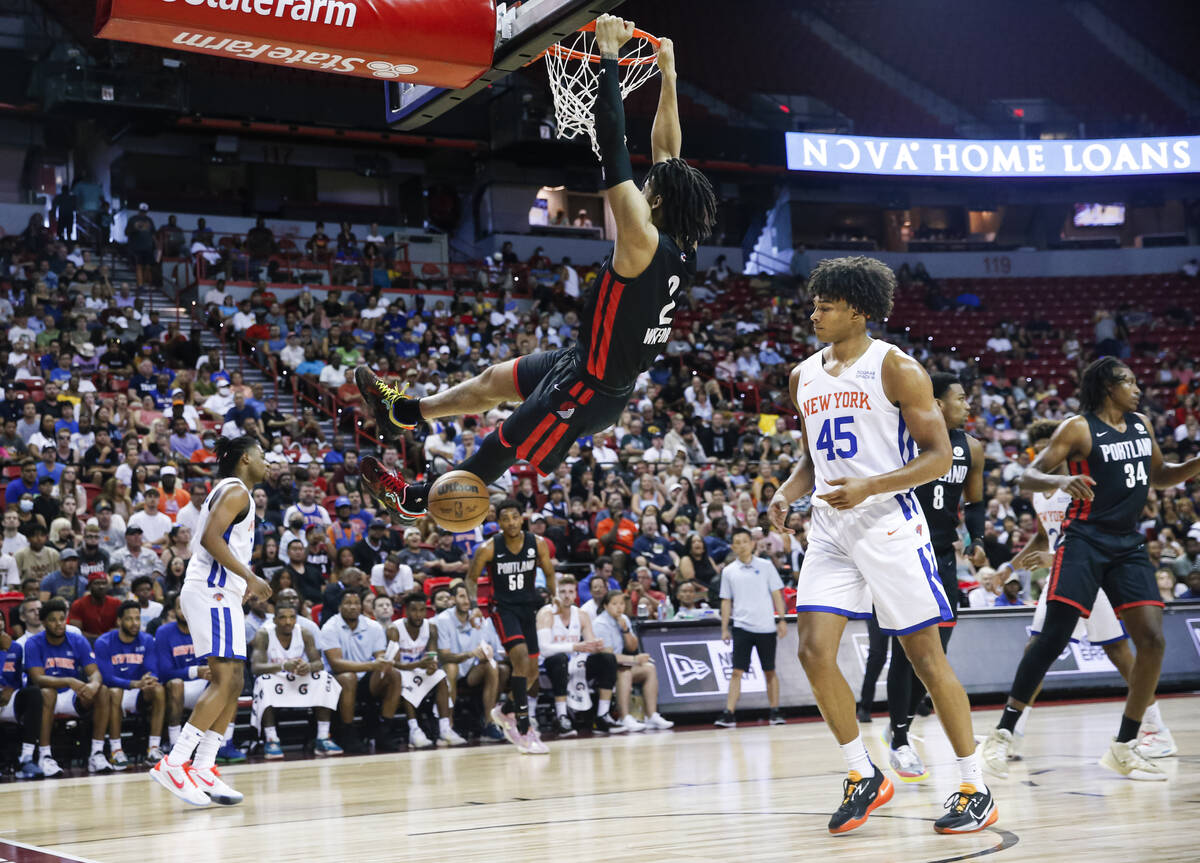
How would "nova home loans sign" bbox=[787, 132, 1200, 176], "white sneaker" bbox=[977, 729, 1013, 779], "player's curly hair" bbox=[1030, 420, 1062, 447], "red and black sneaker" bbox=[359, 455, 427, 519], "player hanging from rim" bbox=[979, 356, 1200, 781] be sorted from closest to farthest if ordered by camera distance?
"red and black sneaker" bbox=[359, 455, 427, 519]
"player hanging from rim" bbox=[979, 356, 1200, 781]
"white sneaker" bbox=[977, 729, 1013, 779]
"player's curly hair" bbox=[1030, 420, 1062, 447]
"nova home loans sign" bbox=[787, 132, 1200, 176]

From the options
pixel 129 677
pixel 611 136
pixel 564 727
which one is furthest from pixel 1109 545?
pixel 129 677

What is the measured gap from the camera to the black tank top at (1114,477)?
7.05m

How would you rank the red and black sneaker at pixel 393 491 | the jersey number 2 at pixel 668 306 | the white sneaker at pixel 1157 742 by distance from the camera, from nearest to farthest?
the jersey number 2 at pixel 668 306 < the red and black sneaker at pixel 393 491 < the white sneaker at pixel 1157 742

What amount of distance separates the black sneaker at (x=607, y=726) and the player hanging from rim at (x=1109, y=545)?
16.1 ft

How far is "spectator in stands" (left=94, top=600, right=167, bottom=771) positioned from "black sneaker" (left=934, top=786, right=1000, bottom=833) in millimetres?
6932

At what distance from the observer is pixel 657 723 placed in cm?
1170

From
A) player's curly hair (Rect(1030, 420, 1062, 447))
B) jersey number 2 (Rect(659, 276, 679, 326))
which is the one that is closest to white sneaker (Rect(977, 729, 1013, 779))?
player's curly hair (Rect(1030, 420, 1062, 447))

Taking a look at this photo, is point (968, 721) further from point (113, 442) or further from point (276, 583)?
point (113, 442)

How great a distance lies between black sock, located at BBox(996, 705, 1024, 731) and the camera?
7245 mm

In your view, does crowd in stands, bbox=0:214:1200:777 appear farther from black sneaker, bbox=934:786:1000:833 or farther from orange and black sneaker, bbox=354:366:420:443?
black sneaker, bbox=934:786:1000:833

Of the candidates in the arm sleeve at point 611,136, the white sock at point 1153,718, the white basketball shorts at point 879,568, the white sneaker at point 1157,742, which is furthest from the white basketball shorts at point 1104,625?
the arm sleeve at point 611,136

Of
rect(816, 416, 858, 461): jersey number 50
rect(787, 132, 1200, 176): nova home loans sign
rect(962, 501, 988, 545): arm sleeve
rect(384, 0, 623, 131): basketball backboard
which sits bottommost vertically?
rect(962, 501, 988, 545): arm sleeve

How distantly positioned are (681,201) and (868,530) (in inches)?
63.6

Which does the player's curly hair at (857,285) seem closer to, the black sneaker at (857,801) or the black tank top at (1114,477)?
the black sneaker at (857,801)
